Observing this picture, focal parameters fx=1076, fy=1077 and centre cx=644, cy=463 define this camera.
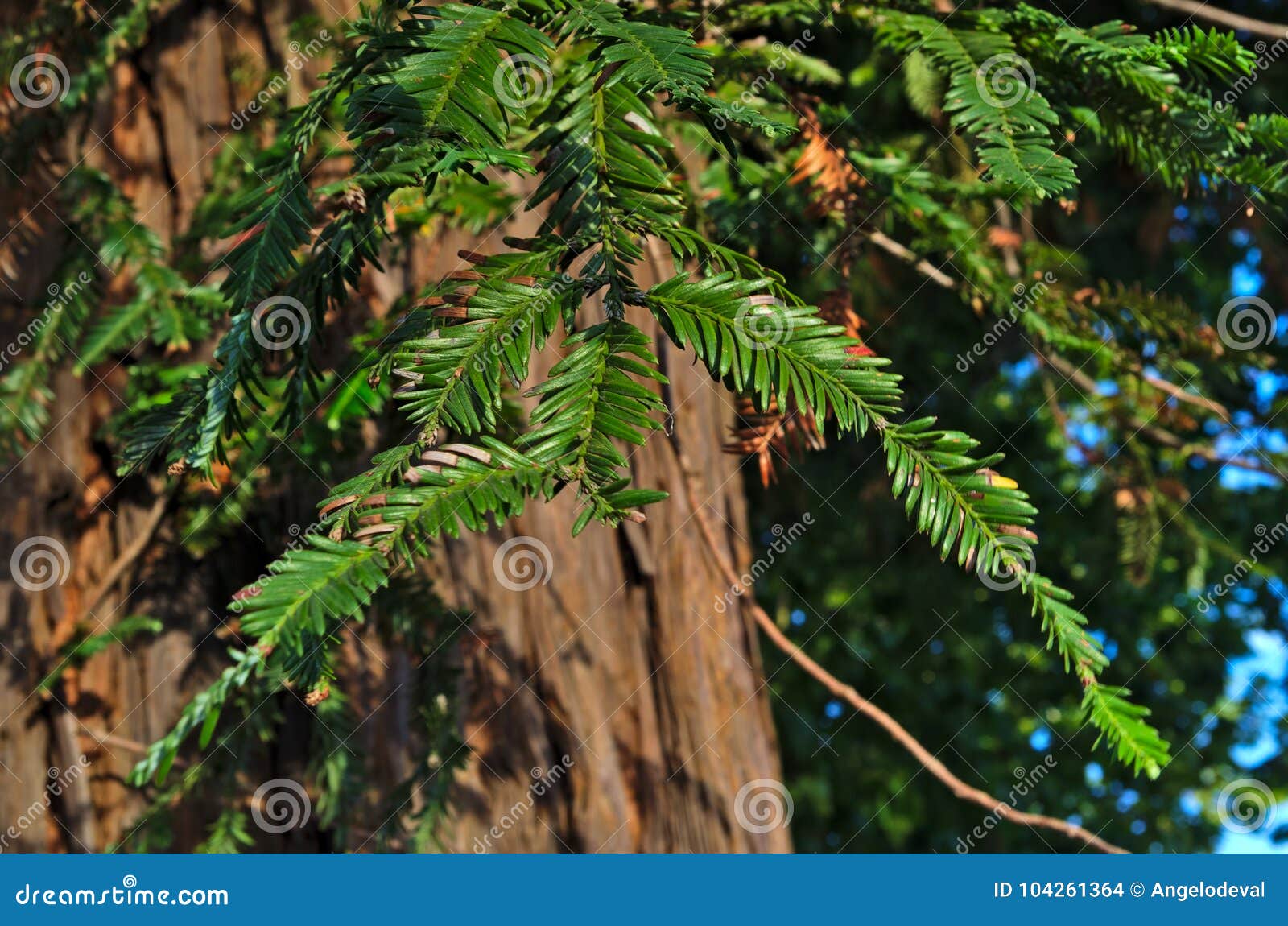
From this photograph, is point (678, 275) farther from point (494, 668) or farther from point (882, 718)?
point (494, 668)

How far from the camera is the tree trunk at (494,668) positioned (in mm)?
1512

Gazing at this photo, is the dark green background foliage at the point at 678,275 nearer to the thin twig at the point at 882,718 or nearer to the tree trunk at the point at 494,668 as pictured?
the tree trunk at the point at 494,668

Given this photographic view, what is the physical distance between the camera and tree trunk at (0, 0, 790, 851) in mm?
1512

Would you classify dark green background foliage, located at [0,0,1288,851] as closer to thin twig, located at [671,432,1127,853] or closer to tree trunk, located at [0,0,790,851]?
tree trunk, located at [0,0,790,851]

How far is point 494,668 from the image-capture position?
153 centimetres

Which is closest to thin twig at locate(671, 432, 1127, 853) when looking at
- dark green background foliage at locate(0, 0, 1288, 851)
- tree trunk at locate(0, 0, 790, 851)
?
tree trunk at locate(0, 0, 790, 851)

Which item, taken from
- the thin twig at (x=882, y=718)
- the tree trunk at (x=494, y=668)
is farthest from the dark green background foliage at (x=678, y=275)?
the thin twig at (x=882, y=718)

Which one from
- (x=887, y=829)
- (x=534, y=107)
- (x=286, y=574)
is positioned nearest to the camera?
(x=286, y=574)

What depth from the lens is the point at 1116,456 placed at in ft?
7.15

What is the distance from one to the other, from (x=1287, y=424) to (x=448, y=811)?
8.24 feet

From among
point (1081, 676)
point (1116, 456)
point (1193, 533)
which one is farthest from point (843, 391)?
point (1193, 533)

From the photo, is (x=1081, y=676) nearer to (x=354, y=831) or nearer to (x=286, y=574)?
(x=286, y=574)

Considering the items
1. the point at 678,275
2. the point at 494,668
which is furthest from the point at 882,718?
the point at 678,275

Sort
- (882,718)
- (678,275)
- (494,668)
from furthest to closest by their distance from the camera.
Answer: (494,668), (882,718), (678,275)
